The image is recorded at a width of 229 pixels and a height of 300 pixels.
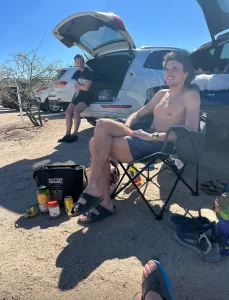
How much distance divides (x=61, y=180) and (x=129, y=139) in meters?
0.80

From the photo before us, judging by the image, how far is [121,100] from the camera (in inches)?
183

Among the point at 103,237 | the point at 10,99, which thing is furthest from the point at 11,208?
the point at 10,99

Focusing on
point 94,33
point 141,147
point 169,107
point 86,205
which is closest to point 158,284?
point 86,205

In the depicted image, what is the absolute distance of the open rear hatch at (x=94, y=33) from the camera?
409cm

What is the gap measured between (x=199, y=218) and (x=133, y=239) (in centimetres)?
58

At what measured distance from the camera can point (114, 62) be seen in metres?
5.05

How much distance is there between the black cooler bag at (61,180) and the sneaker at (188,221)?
Answer: 95cm

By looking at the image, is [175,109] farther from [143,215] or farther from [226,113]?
[143,215]

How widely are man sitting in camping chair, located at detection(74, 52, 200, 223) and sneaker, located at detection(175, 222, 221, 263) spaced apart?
0.68 m

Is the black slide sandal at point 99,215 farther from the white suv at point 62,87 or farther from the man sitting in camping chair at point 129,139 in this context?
the white suv at point 62,87

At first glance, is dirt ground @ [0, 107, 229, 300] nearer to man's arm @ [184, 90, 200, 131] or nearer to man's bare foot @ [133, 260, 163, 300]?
man's bare foot @ [133, 260, 163, 300]

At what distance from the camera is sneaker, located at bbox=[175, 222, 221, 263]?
73.0 inches

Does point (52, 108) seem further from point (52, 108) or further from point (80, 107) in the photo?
point (80, 107)

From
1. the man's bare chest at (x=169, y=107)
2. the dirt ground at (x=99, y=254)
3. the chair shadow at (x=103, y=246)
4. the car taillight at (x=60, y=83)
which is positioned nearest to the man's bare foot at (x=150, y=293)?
the dirt ground at (x=99, y=254)
